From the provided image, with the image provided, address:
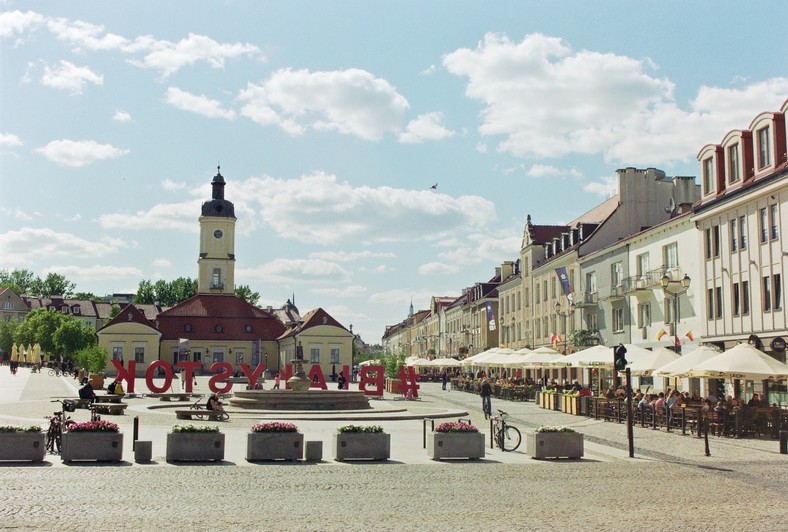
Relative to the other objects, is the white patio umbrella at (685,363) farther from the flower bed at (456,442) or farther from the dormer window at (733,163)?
the flower bed at (456,442)

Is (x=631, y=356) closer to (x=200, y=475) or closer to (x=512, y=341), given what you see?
(x=200, y=475)

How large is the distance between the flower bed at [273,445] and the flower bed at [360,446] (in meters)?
0.93

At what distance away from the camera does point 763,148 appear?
35625 mm

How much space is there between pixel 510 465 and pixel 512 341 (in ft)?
187

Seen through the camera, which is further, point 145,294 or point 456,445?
point 145,294

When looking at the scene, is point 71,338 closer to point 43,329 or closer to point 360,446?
point 43,329

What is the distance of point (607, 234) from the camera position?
57250 millimetres

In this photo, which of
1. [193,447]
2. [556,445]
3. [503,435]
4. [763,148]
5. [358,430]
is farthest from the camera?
[763,148]

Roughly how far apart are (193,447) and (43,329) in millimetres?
110711

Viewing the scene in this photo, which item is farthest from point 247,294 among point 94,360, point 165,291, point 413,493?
point 413,493

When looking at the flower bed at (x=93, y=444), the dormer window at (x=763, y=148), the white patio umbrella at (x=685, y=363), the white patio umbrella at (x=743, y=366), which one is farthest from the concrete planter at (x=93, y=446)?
the dormer window at (x=763, y=148)

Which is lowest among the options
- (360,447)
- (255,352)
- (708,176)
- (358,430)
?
(360,447)

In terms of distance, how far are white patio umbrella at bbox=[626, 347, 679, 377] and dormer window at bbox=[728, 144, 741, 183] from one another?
8.89 m

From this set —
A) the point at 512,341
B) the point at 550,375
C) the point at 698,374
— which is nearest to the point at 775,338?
the point at 698,374
